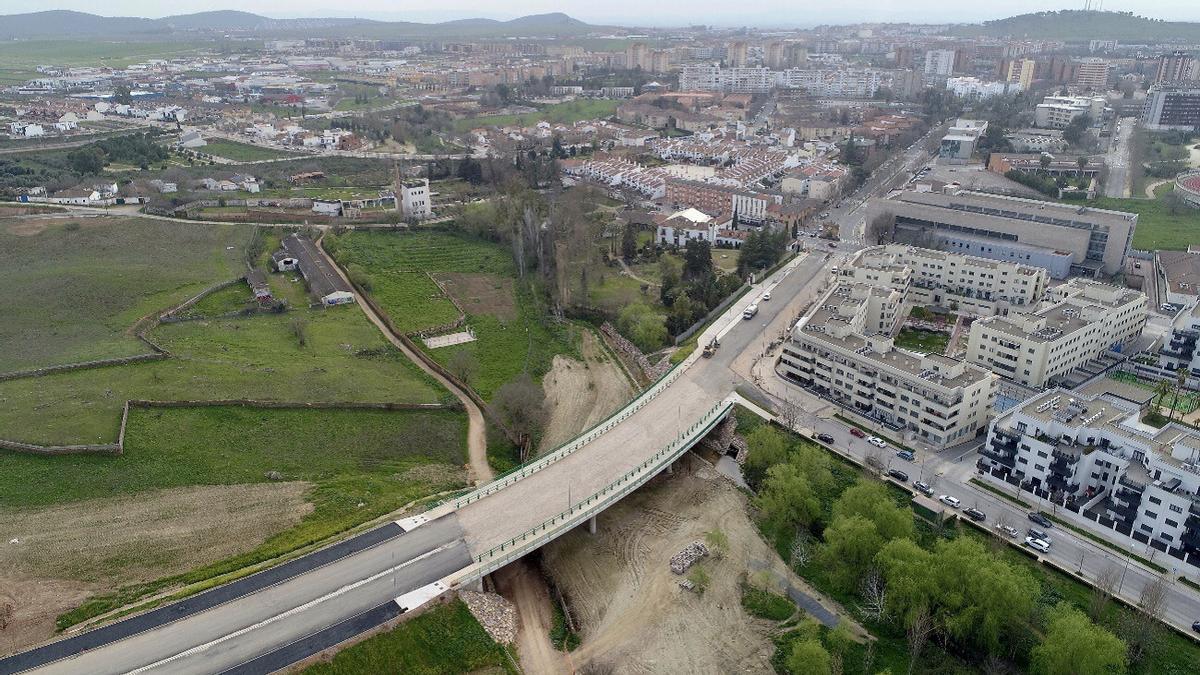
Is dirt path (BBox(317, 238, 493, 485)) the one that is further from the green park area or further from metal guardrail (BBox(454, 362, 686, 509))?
the green park area

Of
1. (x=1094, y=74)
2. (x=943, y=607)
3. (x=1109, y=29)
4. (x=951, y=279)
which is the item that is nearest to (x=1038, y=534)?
(x=943, y=607)

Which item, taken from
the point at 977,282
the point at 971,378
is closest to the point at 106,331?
the point at 971,378

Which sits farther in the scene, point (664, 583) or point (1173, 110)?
point (1173, 110)

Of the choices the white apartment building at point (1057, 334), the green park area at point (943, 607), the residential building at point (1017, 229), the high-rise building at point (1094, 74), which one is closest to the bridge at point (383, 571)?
the green park area at point (943, 607)

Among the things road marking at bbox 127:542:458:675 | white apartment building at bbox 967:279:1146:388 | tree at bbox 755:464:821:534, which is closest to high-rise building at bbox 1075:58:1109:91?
white apartment building at bbox 967:279:1146:388

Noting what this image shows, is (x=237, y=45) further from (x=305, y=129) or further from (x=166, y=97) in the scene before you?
(x=305, y=129)

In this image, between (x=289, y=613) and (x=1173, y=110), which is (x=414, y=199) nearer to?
(x=289, y=613)
